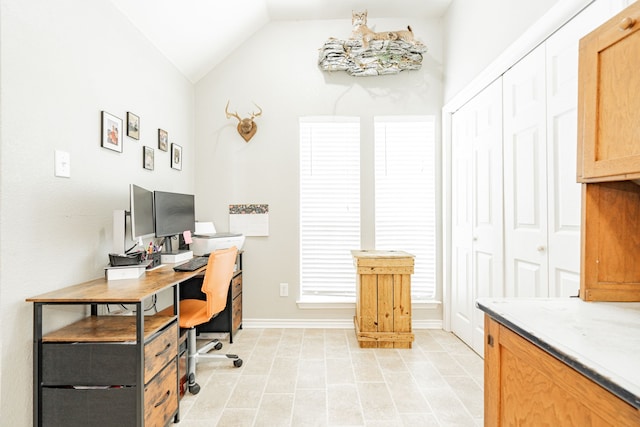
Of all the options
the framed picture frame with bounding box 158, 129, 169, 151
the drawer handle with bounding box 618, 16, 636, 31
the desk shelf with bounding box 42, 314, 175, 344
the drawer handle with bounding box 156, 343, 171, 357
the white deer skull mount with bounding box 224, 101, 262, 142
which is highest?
the white deer skull mount with bounding box 224, 101, 262, 142

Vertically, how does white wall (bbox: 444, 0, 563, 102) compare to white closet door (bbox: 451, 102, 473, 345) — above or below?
above

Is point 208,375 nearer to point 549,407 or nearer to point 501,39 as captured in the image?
point 549,407

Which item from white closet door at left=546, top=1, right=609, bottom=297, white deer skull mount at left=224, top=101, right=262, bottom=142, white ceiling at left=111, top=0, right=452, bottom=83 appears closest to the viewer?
white closet door at left=546, top=1, right=609, bottom=297

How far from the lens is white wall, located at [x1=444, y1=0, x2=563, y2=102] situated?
1.98 meters

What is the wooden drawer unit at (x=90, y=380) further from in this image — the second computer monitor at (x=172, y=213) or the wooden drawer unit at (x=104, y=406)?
the second computer monitor at (x=172, y=213)

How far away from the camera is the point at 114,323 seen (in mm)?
1689

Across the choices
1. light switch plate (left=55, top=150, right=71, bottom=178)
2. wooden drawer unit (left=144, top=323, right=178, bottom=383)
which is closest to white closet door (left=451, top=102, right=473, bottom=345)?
wooden drawer unit (left=144, top=323, right=178, bottom=383)

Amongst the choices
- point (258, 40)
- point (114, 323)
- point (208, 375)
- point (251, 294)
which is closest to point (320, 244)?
point (251, 294)

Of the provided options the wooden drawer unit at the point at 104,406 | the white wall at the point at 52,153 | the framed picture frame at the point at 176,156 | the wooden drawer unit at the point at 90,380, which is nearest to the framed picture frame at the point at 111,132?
the white wall at the point at 52,153

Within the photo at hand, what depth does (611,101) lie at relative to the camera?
0.99 m

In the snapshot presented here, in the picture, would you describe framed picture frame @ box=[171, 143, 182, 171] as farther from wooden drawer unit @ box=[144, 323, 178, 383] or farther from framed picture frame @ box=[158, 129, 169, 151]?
wooden drawer unit @ box=[144, 323, 178, 383]

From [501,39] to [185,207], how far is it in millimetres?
2764

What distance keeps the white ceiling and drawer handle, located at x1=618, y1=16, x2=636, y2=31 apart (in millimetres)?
2629

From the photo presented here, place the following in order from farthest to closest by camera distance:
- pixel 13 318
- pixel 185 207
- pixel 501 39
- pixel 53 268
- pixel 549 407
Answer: pixel 185 207
pixel 501 39
pixel 53 268
pixel 13 318
pixel 549 407
